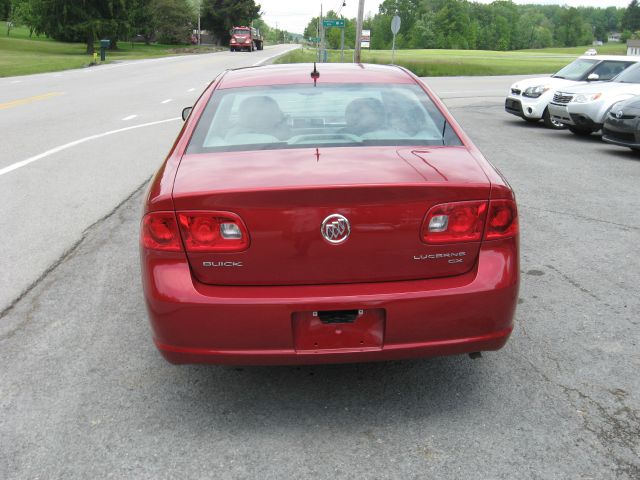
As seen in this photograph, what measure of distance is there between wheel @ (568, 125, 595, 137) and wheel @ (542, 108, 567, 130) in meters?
0.27

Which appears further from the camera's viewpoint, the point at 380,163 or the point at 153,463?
the point at 380,163

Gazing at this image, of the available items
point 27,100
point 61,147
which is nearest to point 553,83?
point 61,147

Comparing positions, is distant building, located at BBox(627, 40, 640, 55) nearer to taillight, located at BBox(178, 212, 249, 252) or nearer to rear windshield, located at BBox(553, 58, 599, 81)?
rear windshield, located at BBox(553, 58, 599, 81)

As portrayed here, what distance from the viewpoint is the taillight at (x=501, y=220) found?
308 centimetres

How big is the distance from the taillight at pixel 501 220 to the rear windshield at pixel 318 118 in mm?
594

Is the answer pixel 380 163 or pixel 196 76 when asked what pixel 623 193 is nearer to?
pixel 380 163

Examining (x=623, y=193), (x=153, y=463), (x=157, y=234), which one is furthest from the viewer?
(x=623, y=193)

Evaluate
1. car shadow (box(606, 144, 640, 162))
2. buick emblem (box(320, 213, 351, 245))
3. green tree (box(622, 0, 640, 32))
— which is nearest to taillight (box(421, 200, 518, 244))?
buick emblem (box(320, 213, 351, 245))

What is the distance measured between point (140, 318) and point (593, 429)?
268 centimetres

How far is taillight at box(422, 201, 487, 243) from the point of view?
2979mm

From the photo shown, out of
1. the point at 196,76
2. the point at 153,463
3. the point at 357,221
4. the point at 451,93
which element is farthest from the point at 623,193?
the point at 196,76

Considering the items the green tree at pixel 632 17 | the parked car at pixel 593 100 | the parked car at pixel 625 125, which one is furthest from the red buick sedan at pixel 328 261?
the green tree at pixel 632 17

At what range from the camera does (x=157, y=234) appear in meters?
3.06

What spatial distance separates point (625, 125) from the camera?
1127cm
